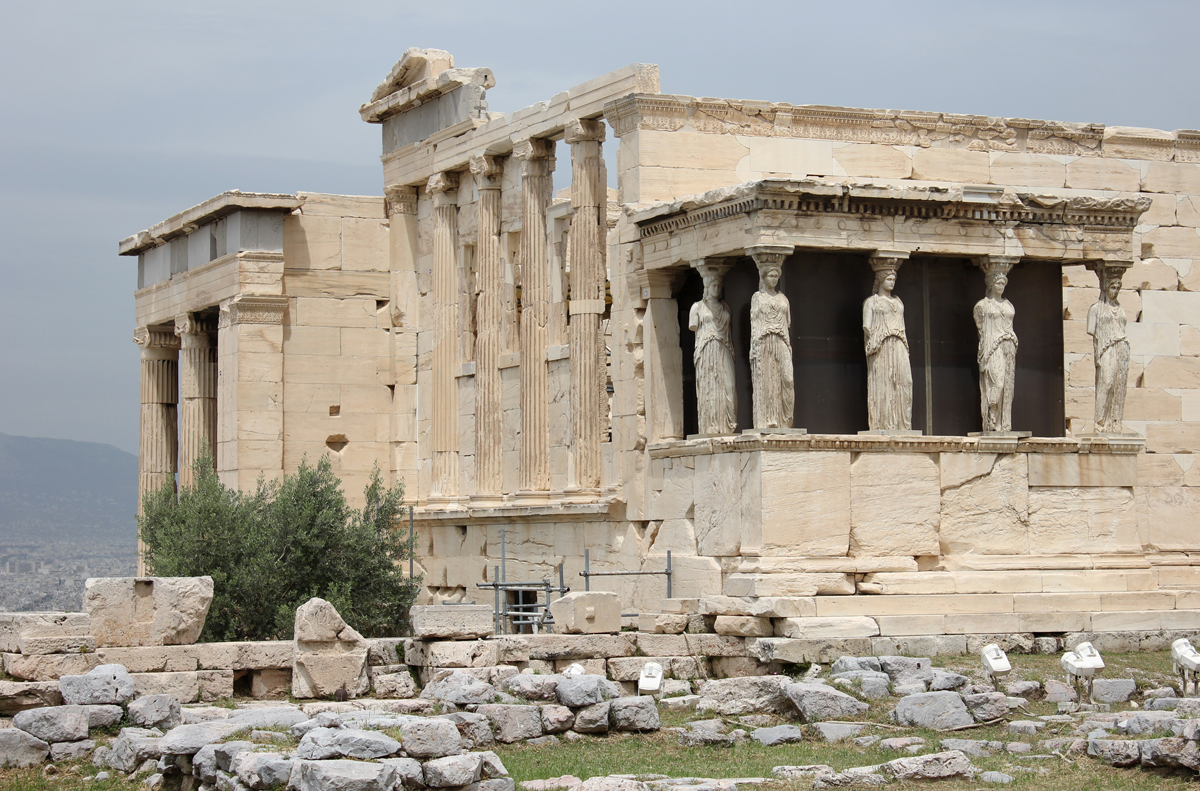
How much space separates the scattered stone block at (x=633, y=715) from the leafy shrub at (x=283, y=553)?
7.94 metres

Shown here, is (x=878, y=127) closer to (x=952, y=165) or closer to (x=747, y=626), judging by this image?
(x=952, y=165)

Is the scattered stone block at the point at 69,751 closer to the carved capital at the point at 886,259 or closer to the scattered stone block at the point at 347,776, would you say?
the scattered stone block at the point at 347,776

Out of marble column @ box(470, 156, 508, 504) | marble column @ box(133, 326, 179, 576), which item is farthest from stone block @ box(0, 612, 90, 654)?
Result: marble column @ box(133, 326, 179, 576)

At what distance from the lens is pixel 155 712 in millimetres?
15680

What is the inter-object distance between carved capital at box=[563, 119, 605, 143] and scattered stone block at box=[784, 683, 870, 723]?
31.8 ft

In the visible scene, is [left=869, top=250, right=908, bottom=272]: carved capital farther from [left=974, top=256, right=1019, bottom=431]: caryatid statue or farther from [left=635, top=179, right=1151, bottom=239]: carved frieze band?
[left=974, top=256, right=1019, bottom=431]: caryatid statue

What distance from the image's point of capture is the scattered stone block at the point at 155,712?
15.6 m

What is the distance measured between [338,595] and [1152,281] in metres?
10.8

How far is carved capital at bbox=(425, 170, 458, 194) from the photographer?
2723cm

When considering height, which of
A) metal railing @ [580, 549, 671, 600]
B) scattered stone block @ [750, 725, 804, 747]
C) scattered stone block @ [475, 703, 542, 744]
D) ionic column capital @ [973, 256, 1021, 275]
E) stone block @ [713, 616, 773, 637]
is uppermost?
ionic column capital @ [973, 256, 1021, 275]

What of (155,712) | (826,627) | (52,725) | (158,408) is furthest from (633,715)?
(158,408)

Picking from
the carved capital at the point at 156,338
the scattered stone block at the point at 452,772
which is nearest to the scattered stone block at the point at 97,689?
the scattered stone block at the point at 452,772

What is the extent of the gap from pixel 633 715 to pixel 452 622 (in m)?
3.13

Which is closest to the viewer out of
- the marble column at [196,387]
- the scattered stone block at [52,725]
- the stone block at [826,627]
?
the scattered stone block at [52,725]
